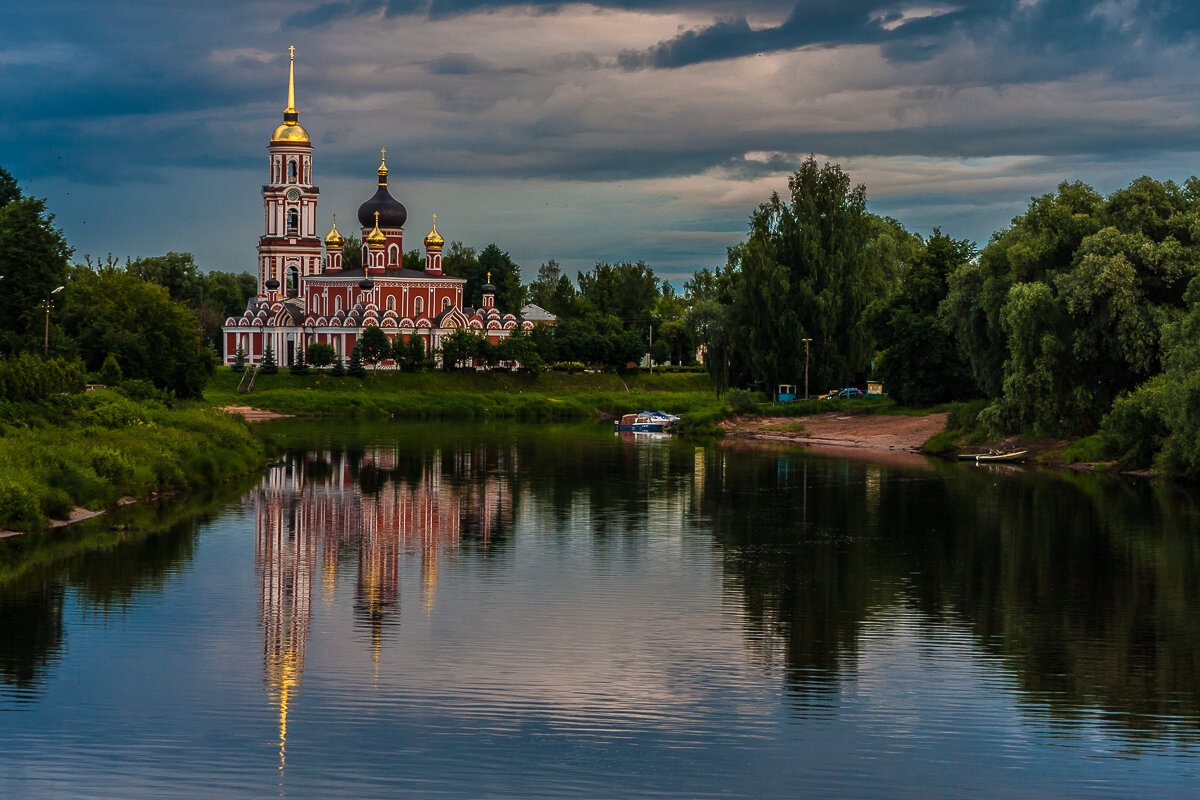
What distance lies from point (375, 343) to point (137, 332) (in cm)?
4169

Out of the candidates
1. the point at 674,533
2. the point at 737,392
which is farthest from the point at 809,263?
the point at 674,533

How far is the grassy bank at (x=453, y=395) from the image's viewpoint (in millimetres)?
94562

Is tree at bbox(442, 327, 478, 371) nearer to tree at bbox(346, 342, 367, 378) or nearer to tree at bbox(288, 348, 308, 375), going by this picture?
tree at bbox(346, 342, 367, 378)

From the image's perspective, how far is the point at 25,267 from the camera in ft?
198

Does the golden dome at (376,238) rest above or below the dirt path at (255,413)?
above

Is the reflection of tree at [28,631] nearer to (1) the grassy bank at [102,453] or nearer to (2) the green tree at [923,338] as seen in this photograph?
(1) the grassy bank at [102,453]

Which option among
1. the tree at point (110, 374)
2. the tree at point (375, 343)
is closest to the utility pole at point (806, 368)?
the tree at point (110, 374)

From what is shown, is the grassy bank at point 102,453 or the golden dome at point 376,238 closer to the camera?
the grassy bank at point 102,453

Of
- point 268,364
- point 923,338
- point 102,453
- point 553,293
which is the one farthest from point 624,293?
point 102,453

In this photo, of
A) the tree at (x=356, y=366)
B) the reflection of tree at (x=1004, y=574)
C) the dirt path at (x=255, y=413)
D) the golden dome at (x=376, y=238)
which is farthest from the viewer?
the golden dome at (x=376, y=238)

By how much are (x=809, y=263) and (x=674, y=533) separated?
144 feet

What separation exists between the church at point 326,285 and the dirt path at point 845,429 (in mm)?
41703

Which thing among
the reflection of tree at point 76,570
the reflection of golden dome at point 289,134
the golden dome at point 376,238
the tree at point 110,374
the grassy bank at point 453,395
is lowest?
the reflection of tree at point 76,570

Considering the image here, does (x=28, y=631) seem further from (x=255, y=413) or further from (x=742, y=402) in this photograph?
(x=255, y=413)
